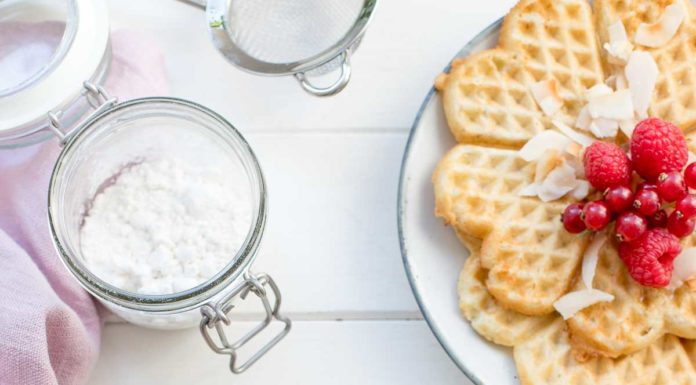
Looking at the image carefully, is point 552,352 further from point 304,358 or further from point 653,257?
point 304,358

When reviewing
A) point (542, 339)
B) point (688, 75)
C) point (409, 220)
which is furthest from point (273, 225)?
point (688, 75)

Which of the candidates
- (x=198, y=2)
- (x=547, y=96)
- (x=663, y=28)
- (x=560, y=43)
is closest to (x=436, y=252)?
(x=547, y=96)

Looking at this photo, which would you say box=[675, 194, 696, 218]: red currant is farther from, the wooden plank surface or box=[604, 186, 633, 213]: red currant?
the wooden plank surface

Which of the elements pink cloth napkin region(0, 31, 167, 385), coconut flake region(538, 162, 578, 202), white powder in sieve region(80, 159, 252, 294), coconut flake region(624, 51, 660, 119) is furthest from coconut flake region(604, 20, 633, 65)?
pink cloth napkin region(0, 31, 167, 385)

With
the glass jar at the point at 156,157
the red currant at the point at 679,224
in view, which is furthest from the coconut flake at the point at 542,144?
the glass jar at the point at 156,157

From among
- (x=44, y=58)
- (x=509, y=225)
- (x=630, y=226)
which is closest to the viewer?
(x=630, y=226)

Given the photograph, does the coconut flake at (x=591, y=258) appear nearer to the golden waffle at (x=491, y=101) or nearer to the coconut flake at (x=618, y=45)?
the golden waffle at (x=491, y=101)

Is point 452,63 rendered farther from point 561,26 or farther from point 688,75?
point 688,75
